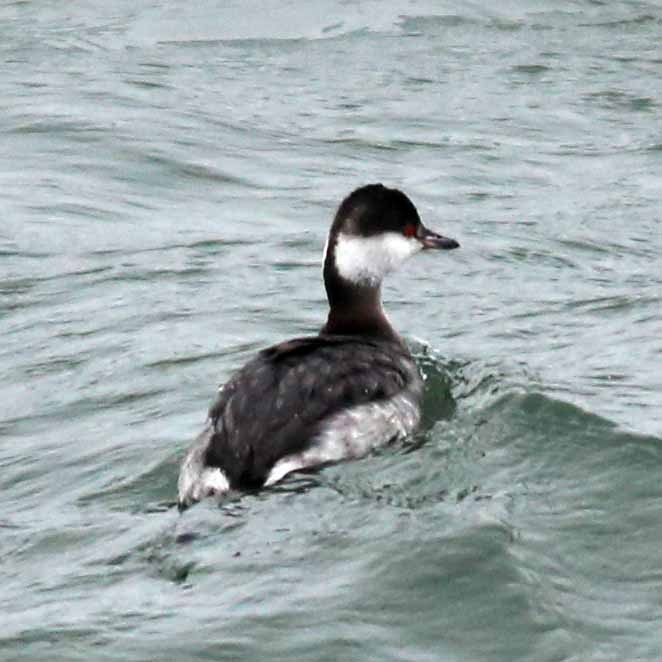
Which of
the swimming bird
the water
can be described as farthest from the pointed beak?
the water

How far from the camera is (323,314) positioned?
11938 millimetres

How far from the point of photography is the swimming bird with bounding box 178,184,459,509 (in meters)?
8.30

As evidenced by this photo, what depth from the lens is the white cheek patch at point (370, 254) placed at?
32.4 ft

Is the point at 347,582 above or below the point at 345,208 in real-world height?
below

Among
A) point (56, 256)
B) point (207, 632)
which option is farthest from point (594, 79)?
point (207, 632)

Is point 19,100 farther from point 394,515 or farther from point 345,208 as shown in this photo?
point 394,515

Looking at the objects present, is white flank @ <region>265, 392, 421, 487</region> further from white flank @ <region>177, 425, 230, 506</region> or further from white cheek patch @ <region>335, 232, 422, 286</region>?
white cheek patch @ <region>335, 232, 422, 286</region>

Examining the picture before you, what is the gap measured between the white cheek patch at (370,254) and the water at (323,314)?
642 mm

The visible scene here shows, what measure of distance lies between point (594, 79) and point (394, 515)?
10.2 m

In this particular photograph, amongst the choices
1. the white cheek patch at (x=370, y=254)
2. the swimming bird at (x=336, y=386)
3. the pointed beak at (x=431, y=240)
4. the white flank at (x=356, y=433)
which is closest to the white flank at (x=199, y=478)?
the swimming bird at (x=336, y=386)

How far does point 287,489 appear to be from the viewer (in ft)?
27.1

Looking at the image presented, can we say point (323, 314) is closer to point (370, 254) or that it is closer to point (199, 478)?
point (370, 254)

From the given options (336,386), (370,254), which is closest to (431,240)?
(370,254)

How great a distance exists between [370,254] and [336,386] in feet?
4.34
